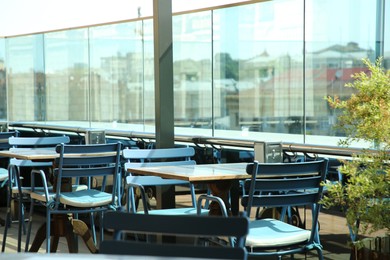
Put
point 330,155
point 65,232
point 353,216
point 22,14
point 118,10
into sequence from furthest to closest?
point 118,10
point 22,14
point 65,232
point 330,155
point 353,216

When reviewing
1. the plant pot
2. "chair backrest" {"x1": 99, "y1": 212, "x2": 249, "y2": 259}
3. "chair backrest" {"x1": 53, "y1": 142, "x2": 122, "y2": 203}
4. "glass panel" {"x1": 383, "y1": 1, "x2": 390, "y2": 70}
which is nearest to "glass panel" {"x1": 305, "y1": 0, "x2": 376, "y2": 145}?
"glass panel" {"x1": 383, "y1": 1, "x2": 390, "y2": 70}

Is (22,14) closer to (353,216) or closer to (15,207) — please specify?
(15,207)

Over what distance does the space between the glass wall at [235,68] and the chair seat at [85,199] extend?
1.40 meters

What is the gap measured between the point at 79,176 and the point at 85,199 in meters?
0.21

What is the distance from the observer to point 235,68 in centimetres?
648

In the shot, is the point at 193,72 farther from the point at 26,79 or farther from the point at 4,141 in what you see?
the point at 26,79

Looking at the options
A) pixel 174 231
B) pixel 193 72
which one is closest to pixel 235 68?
pixel 193 72

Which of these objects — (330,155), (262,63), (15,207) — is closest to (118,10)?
(15,207)

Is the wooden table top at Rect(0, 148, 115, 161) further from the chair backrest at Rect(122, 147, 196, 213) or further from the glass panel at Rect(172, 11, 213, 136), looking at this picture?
the glass panel at Rect(172, 11, 213, 136)

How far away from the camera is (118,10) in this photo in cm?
1040

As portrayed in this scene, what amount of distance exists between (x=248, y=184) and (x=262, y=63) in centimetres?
289

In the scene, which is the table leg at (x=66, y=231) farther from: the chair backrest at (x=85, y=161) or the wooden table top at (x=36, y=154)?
the wooden table top at (x=36, y=154)

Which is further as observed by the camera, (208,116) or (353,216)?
(208,116)

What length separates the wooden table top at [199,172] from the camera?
4074 millimetres
